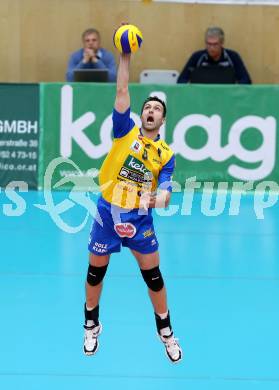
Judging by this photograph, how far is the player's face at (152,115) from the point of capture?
280 inches

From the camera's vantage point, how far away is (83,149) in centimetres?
1507

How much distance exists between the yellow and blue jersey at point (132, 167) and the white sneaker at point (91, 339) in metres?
1.17

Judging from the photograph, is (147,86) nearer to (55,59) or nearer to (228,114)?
(228,114)

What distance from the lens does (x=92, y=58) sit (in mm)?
15906

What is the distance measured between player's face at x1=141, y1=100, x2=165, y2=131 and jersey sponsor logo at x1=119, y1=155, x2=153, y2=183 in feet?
0.95

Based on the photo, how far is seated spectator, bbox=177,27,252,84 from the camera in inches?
629

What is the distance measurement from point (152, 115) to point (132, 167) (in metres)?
0.46

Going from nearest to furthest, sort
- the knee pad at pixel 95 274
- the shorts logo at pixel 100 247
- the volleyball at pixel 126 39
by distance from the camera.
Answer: the volleyball at pixel 126 39 → the shorts logo at pixel 100 247 → the knee pad at pixel 95 274

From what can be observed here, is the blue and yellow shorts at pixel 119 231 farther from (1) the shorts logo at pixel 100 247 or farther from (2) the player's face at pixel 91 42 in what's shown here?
(2) the player's face at pixel 91 42

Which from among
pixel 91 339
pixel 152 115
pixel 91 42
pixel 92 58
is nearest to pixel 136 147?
pixel 152 115

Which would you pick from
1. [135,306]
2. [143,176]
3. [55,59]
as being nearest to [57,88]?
[55,59]

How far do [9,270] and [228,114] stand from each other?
19.8 ft

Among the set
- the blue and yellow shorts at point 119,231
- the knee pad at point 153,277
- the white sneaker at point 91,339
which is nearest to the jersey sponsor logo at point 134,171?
the blue and yellow shorts at point 119,231

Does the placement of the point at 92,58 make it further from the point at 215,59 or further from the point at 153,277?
the point at 153,277
